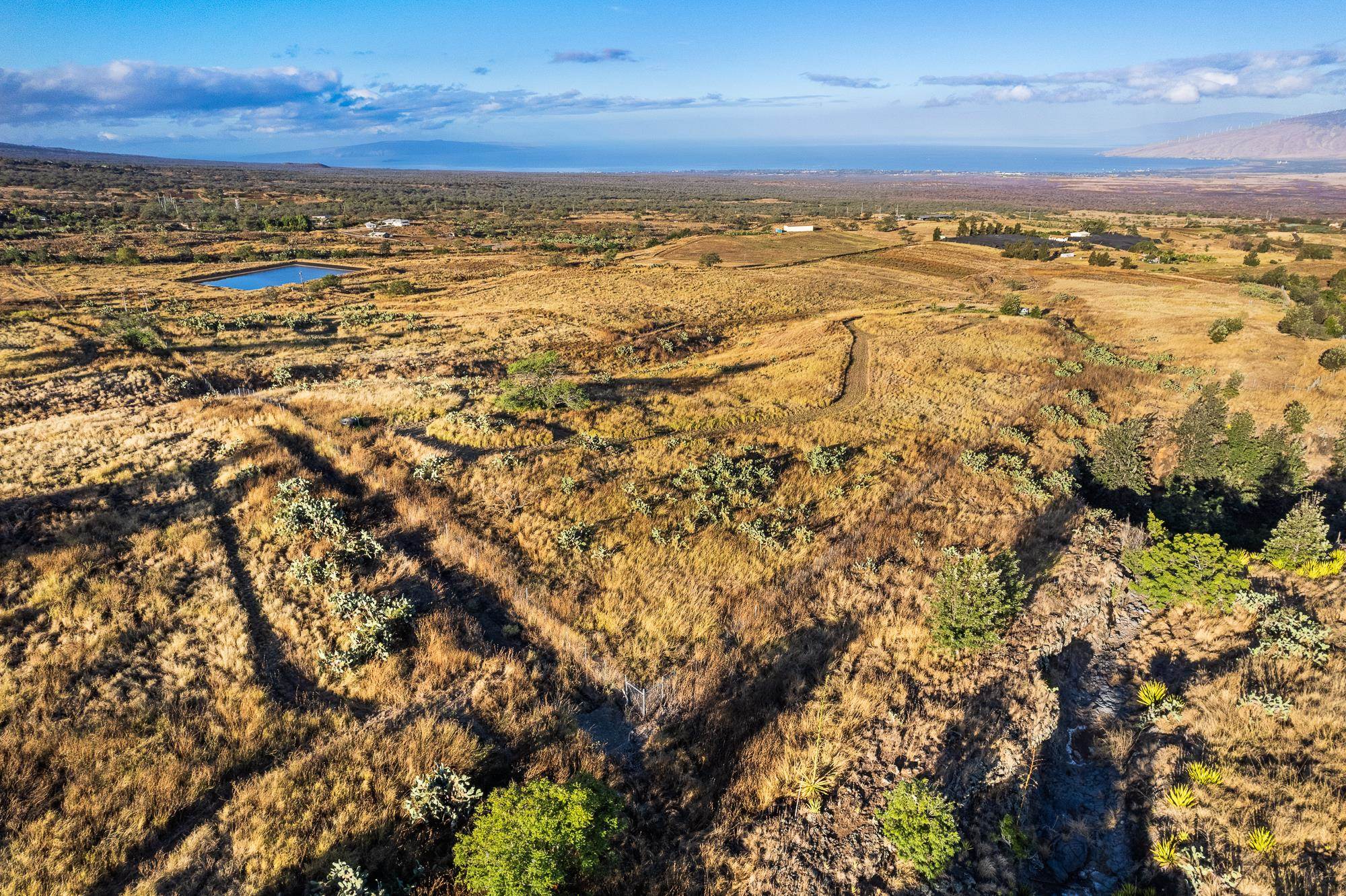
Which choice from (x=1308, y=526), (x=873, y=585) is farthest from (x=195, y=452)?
(x=1308, y=526)

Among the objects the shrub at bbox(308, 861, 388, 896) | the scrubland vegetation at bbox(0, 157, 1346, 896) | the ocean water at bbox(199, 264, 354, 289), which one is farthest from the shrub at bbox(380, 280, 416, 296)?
the shrub at bbox(308, 861, 388, 896)

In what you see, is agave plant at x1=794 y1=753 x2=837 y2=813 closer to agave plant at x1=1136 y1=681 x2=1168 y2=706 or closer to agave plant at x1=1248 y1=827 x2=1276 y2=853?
agave plant at x1=1248 y1=827 x2=1276 y2=853

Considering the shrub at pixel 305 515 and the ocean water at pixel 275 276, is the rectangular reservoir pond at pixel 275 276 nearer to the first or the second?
the ocean water at pixel 275 276

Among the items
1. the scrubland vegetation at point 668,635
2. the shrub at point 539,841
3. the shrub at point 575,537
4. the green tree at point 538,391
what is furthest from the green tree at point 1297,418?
the shrub at point 539,841

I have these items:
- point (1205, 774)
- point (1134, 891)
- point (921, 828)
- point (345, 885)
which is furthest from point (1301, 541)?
point (345, 885)

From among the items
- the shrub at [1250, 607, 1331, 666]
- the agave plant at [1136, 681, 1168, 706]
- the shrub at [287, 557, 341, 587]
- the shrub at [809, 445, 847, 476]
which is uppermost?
the shrub at [809, 445, 847, 476]
